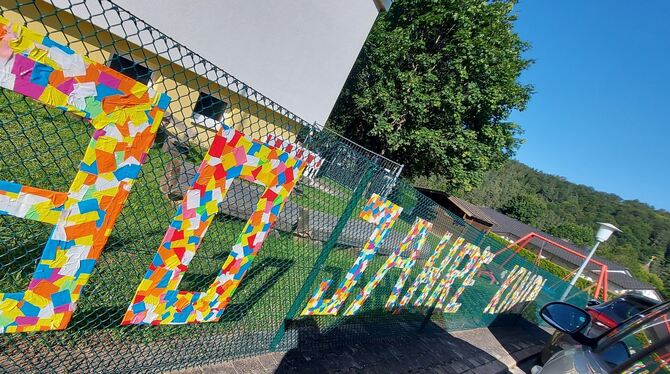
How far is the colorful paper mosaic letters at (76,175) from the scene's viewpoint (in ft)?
4.10

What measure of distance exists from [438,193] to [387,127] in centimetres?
1507

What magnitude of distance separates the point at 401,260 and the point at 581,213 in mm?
107890

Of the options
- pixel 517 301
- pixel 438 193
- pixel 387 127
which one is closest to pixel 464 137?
pixel 387 127

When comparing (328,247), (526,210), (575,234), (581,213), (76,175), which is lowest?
(328,247)

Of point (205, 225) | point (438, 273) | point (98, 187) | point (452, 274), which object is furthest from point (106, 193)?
point (452, 274)

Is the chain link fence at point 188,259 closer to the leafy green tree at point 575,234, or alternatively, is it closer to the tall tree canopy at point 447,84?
the tall tree canopy at point 447,84

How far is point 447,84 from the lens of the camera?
52.3ft

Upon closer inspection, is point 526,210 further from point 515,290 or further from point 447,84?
point 515,290

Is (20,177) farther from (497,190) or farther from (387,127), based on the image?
(497,190)

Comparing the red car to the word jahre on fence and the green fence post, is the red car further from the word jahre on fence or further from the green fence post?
the word jahre on fence

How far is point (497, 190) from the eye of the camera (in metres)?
80.0

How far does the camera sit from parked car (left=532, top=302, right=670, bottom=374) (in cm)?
175

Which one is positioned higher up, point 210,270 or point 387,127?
point 387,127

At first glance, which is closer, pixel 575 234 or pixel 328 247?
pixel 328 247
